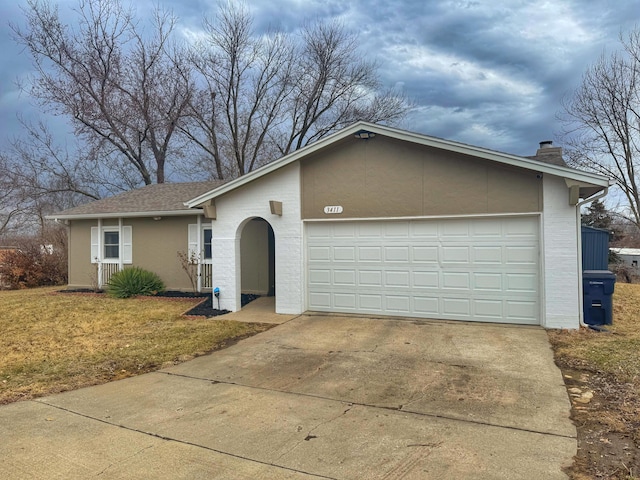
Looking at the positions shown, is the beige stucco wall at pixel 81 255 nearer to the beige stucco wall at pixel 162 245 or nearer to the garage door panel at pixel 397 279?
the beige stucco wall at pixel 162 245

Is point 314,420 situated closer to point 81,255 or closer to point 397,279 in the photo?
point 397,279

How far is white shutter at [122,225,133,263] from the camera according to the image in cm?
1496

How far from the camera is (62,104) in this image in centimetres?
2336

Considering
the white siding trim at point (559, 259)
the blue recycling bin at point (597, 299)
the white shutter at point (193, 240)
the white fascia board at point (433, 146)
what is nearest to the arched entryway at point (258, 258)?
the white shutter at point (193, 240)

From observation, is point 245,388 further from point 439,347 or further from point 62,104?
point 62,104

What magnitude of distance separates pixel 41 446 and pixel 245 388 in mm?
2197

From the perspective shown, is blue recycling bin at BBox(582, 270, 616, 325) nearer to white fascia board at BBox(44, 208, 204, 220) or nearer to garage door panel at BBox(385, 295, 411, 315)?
garage door panel at BBox(385, 295, 411, 315)

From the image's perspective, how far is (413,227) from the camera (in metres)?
9.27

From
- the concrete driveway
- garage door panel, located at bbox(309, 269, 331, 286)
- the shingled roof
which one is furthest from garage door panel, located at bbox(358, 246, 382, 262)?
the shingled roof

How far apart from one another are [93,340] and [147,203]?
26.7 feet

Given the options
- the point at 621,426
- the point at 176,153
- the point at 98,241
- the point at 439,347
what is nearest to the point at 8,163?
the point at 176,153

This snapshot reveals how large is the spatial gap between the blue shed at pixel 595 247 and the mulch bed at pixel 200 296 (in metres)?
10.8

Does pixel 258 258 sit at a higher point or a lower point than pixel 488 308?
higher

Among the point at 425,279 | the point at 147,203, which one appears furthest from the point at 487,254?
the point at 147,203
